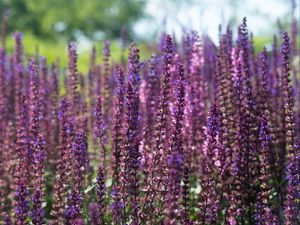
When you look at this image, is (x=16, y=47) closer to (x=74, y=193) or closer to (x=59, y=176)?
(x=59, y=176)

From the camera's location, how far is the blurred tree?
42188mm

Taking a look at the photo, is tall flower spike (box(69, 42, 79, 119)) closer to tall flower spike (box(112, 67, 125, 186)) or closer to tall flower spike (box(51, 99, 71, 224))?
tall flower spike (box(51, 99, 71, 224))

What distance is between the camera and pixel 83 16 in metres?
41.6

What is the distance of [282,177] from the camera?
A: 250 inches

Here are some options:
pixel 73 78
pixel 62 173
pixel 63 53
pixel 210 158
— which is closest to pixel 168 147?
pixel 210 158

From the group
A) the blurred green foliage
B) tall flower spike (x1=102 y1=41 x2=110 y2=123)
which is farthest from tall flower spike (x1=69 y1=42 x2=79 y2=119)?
the blurred green foliage

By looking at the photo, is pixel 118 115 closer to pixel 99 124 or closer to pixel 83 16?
pixel 99 124

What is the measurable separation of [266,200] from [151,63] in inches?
96.0

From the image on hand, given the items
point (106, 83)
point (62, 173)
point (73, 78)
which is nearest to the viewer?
point (62, 173)

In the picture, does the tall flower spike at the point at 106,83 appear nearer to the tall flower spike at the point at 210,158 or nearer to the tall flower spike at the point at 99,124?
the tall flower spike at the point at 99,124

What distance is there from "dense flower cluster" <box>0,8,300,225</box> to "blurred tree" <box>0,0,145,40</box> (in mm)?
34617

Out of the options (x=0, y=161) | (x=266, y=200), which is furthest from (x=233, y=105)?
(x=0, y=161)

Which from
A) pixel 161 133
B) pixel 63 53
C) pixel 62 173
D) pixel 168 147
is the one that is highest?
pixel 63 53

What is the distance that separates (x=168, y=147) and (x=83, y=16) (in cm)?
3812
